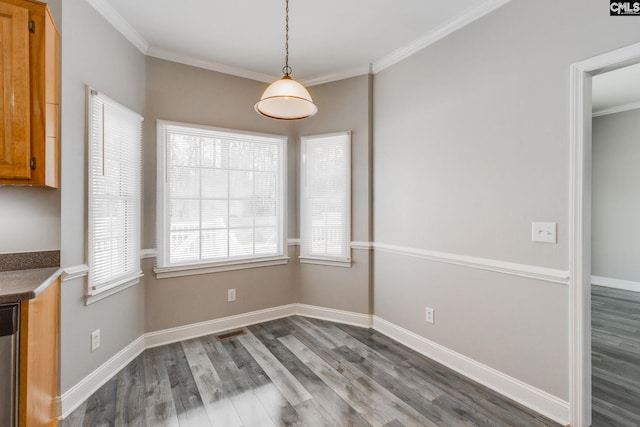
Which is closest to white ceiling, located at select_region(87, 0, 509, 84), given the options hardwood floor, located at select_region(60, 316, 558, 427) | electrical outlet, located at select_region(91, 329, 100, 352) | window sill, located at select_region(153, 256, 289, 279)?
window sill, located at select_region(153, 256, 289, 279)

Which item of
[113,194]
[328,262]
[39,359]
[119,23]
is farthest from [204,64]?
[39,359]

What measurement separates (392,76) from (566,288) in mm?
2324

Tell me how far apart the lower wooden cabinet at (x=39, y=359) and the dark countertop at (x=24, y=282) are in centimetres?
6

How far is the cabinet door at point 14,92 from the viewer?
5.30 feet

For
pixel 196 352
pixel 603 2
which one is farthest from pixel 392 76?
pixel 196 352

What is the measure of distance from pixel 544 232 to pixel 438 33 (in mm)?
1806

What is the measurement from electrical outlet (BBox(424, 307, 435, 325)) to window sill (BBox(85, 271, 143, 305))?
257cm

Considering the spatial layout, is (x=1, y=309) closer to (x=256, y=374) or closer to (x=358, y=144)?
(x=256, y=374)

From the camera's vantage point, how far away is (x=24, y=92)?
164 centimetres

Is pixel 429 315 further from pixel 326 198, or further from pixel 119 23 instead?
pixel 119 23

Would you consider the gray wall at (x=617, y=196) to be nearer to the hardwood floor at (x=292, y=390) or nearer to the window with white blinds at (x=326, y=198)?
the hardwood floor at (x=292, y=390)

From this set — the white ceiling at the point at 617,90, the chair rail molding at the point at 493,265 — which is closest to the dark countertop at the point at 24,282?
the chair rail molding at the point at 493,265

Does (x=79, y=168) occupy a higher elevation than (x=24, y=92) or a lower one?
lower

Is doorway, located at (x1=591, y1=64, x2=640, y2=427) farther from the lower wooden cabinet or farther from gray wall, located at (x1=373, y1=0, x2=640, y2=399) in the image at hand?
the lower wooden cabinet
